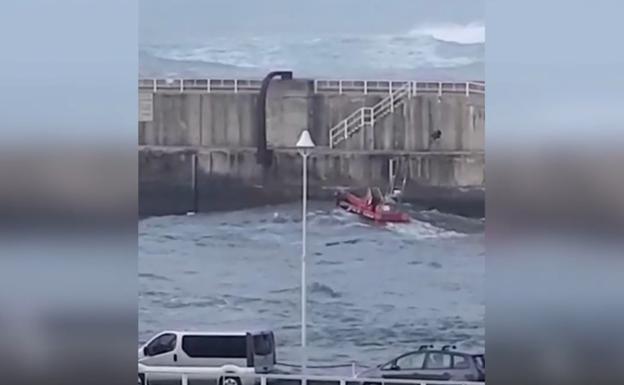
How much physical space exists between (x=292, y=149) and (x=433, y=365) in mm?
689

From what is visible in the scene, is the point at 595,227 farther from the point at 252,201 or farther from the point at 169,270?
the point at 169,270

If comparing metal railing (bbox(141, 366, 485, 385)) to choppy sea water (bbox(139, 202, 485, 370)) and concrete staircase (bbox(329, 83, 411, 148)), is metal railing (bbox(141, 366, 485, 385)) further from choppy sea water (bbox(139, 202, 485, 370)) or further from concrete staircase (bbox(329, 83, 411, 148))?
Answer: concrete staircase (bbox(329, 83, 411, 148))

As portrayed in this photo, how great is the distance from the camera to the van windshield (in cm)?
259


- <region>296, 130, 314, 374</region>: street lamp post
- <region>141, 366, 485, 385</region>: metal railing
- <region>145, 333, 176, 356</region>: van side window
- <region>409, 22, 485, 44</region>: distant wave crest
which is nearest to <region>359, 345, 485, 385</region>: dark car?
<region>141, 366, 485, 385</region>: metal railing

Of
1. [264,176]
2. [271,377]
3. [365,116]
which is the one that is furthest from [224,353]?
[365,116]

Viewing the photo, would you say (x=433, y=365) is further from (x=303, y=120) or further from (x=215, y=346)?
(x=303, y=120)

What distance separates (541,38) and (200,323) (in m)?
1.20

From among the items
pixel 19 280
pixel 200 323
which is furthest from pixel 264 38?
pixel 19 280

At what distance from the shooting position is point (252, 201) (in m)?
2.59

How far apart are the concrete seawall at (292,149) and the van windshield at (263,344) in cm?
36

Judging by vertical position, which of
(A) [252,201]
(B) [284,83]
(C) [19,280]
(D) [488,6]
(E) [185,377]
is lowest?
(E) [185,377]

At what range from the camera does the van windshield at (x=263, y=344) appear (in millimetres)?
2588

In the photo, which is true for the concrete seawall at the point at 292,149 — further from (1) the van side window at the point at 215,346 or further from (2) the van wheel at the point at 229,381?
(2) the van wheel at the point at 229,381

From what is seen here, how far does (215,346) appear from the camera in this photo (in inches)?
102
